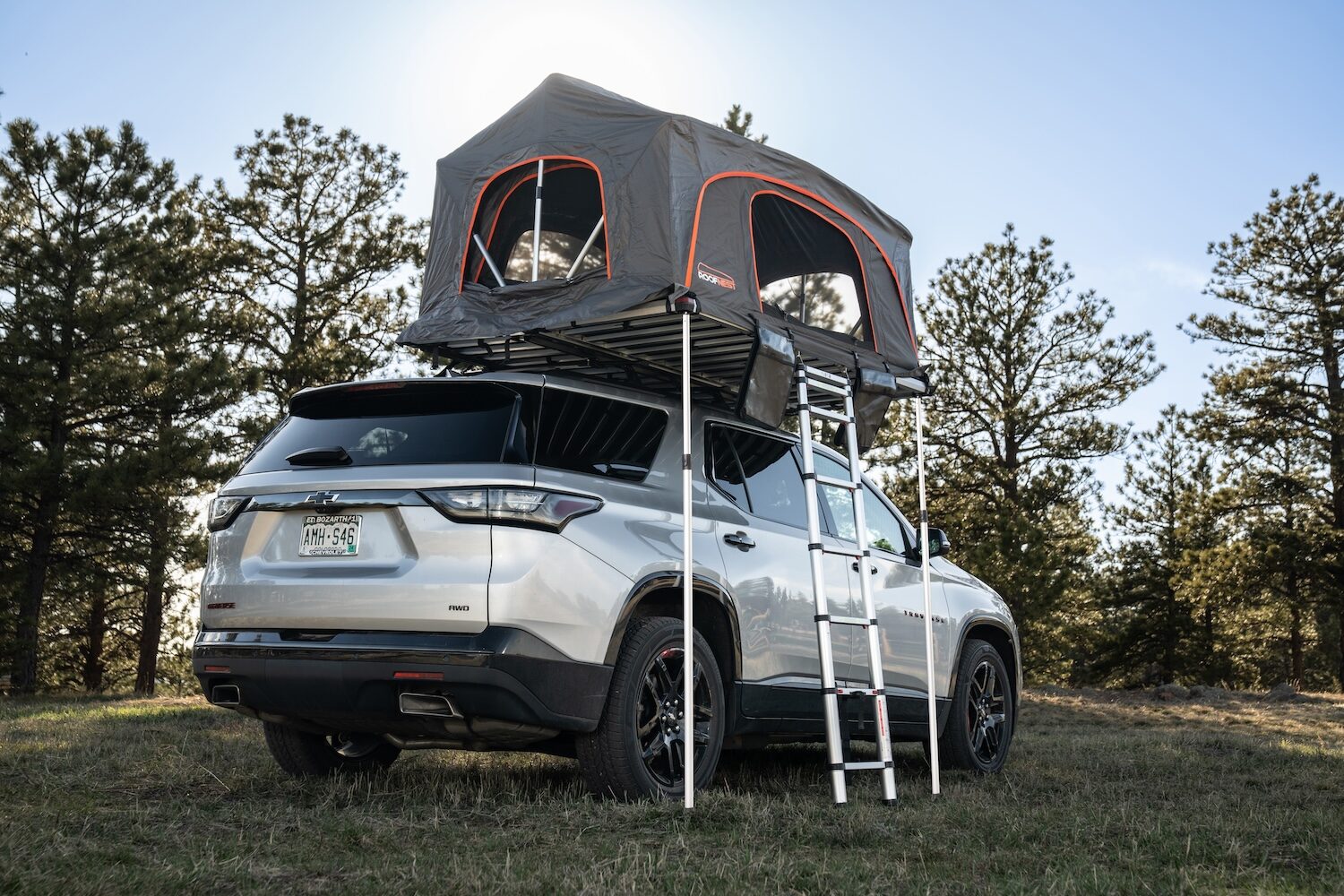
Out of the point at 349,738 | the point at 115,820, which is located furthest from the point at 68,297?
the point at 115,820

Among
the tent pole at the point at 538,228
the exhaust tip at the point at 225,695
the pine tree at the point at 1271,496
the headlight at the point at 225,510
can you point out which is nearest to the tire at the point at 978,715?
the tent pole at the point at 538,228

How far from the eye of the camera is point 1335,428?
26203 mm

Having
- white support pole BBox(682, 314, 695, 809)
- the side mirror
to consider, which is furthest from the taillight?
the side mirror

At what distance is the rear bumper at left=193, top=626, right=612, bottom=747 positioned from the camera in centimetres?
453

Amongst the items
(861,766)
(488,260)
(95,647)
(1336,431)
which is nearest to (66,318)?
(95,647)

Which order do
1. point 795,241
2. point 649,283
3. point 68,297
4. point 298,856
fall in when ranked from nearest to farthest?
point 298,856, point 649,283, point 795,241, point 68,297

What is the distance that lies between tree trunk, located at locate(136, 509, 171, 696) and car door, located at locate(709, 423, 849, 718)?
1499 cm

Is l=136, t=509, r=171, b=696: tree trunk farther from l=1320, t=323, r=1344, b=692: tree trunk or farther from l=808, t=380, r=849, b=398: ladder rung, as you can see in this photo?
l=1320, t=323, r=1344, b=692: tree trunk

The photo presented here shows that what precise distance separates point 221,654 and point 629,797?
1.74 meters

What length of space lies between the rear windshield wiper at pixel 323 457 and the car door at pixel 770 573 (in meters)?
1.74

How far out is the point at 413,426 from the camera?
16.4 ft

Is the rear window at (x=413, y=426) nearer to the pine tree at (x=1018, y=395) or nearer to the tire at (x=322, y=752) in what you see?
the tire at (x=322, y=752)

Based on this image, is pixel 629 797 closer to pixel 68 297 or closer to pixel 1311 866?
pixel 1311 866

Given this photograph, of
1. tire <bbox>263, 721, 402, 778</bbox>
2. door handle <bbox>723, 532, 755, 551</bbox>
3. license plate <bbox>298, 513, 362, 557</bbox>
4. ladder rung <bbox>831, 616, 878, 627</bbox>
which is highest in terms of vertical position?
door handle <bbox>723, 532, 755, 551</bbox>
